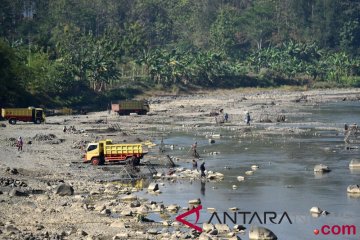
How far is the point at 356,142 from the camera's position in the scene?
89.5 metres

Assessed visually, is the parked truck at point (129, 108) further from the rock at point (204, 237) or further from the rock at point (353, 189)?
the rock at point (204, 237)

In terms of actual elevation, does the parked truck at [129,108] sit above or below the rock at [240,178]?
above

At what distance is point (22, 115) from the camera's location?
10956 centimetres

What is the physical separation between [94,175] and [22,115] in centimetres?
4774

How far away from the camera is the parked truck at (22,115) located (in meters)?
108

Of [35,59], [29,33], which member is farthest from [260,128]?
[29,33]

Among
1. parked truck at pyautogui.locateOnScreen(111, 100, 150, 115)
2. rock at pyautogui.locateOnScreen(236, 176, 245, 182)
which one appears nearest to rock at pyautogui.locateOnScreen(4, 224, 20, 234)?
rock at pyautogui.locateOnScreen(236, 176, 245, 182)

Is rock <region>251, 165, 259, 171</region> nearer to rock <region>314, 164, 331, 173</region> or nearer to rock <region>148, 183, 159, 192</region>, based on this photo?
rock <region>314, 164, 331, 173</region>

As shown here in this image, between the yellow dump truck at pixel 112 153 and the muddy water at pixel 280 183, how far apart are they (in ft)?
15.7

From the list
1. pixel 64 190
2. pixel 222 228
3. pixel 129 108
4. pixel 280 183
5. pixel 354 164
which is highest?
pixel 129 108

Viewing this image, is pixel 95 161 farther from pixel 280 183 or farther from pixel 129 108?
pixel 129 108

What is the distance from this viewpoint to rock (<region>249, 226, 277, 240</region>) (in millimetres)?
42750

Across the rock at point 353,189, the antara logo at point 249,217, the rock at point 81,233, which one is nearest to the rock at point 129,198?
the antara logo at point 249,217

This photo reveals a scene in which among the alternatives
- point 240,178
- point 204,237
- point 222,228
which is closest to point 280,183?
point 240,178
